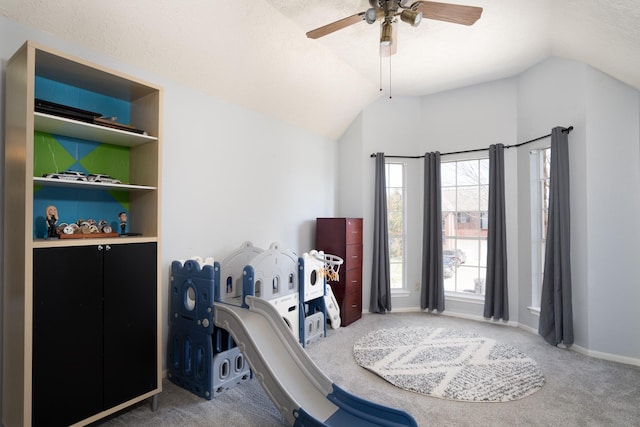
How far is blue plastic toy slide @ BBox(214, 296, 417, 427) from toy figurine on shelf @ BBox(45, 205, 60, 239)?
42.4 inches

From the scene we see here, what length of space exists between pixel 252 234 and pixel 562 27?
11.1ft

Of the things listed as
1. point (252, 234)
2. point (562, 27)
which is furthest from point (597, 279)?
point (252, 234)

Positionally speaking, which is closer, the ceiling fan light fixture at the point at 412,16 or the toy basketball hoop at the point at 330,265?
the ceiling fan light fixture at the point at 412,16

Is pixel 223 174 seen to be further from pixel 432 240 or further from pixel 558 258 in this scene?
pixel 558 258

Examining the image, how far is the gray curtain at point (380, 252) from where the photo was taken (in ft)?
14.4

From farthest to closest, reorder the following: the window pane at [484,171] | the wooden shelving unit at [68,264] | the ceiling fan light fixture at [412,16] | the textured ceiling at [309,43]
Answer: the window pane at [484,171] < the textured ceiling at [309,43] < the ceiling fan light fixture at [412,16] < the wooden shelving unit at [68,264]

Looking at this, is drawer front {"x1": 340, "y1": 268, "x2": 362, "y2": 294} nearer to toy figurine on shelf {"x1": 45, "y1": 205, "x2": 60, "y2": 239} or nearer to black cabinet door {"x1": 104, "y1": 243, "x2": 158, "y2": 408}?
black cabinet door {"x1": 104, "y1": 243, "x2": 158, "y2": 408}

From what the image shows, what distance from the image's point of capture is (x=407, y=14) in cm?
207

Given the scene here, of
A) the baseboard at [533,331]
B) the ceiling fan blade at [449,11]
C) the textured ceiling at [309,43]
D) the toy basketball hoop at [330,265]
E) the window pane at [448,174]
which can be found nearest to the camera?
the ceiling fan blade at [449,11]

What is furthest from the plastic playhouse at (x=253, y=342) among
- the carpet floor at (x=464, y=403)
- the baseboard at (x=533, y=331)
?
the baseboard at (x=533, y=331)

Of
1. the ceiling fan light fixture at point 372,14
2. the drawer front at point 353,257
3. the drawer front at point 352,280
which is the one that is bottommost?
the drawer front at point 352,280

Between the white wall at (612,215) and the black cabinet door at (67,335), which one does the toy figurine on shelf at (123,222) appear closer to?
the black cabinet door at (67,335)

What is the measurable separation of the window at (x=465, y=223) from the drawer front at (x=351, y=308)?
4.25ft

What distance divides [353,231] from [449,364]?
182cm
